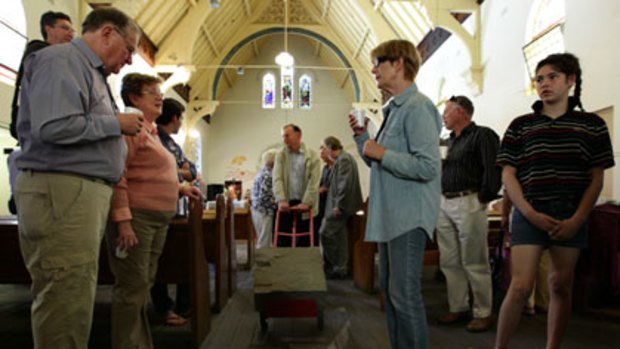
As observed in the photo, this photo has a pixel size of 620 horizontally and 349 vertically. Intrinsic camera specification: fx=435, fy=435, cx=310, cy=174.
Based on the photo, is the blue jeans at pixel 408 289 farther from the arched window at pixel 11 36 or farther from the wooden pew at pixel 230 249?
the arched window at pixel 11 36

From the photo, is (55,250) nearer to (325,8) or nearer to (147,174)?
(147,174)

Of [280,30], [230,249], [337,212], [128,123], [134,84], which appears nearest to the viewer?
[128,123]

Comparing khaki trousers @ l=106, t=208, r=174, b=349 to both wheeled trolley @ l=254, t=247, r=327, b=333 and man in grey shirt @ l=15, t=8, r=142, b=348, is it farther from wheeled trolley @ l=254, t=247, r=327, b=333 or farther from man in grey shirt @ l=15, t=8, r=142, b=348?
wheeled trolley @ l=254, t=247, r=327, b=333

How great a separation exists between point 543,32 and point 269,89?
1178 cm

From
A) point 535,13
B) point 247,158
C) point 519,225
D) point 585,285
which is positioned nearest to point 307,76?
point 247,158

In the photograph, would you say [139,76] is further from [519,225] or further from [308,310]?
[519,225]

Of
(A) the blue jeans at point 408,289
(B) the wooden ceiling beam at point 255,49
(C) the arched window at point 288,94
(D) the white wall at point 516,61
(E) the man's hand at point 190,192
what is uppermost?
(B) the wooden ceiling beam at point 255,49

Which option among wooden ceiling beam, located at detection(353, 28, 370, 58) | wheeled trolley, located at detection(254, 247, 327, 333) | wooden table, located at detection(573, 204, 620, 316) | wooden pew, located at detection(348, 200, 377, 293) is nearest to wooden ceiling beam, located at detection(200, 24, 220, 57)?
wooden ceiling beam, located at detection(353, 28, 370, 58)

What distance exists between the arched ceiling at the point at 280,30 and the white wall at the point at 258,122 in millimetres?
401

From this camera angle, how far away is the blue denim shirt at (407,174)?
1.43 m

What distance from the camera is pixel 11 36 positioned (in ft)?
16.8

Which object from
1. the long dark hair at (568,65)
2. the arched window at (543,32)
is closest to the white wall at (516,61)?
the arched window at (543,32)

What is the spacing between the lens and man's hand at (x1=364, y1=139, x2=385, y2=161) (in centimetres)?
147

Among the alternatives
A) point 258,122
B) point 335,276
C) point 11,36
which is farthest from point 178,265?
point 258,122
